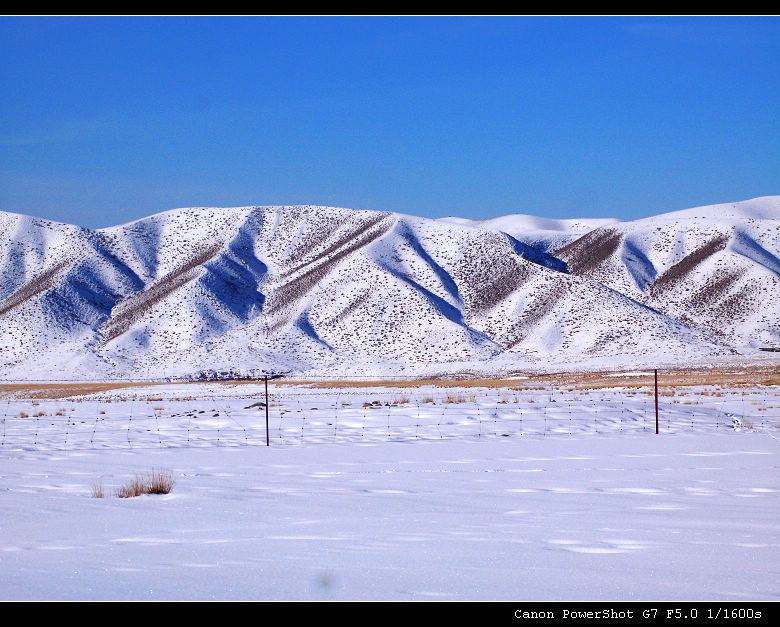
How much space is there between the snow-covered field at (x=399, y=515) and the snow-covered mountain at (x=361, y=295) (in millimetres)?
55513

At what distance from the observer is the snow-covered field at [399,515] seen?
595cm

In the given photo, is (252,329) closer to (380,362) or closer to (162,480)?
(380,362)

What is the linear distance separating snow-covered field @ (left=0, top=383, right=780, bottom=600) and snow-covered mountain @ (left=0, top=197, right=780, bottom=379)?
55513 millimetres

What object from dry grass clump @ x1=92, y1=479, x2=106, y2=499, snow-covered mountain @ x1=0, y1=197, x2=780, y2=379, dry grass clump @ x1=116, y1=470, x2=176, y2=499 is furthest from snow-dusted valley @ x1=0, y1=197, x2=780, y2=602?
snow-covered mountain @ x1=0, y1=197, x2=780, y2=379

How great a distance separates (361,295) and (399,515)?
86.7m

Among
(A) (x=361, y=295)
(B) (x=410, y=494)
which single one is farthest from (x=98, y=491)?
(A) (x=361, y=295)

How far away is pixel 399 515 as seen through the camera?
Answer: 9250 millimetres

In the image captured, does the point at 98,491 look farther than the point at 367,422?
No

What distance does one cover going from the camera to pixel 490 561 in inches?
263

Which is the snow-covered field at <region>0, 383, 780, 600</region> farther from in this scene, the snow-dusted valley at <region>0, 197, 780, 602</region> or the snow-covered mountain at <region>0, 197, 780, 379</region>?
the snow-covered mountain at <region>0, 197, 780, 379</region>

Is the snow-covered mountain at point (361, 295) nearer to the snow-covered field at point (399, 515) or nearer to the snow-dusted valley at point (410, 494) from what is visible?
the snow-dusted valley at point (410, 494)

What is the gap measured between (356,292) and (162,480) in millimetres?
85596

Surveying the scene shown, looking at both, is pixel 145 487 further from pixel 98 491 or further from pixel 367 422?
pixel 367 422

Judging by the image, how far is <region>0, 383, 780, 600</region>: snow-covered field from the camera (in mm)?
5945
